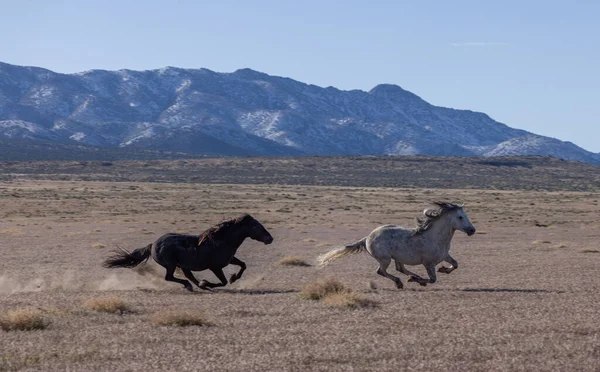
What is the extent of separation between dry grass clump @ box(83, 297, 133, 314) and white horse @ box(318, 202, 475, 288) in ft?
19.4

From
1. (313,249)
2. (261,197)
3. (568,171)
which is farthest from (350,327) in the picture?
(568,171)

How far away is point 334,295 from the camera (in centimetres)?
1666

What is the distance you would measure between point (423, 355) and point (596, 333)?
295 centimetres

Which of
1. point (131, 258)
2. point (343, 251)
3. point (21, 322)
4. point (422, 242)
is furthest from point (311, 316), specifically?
point (131, 258)

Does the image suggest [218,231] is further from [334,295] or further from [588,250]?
[588,250]

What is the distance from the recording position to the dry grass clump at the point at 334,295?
16203mm

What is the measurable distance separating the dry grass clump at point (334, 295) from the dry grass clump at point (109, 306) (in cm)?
327

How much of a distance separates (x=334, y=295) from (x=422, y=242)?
3775 millimetres

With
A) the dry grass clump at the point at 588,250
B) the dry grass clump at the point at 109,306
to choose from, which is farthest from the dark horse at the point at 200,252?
the dry grass clump at the point at 588,250

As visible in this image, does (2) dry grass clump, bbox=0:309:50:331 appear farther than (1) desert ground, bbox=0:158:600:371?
Yes

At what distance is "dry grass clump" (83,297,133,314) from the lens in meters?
15.7

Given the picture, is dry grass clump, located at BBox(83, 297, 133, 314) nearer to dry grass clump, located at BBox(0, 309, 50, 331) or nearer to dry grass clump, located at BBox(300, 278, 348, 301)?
dry grass clump, located at BBox(0, 309, 50, 331)

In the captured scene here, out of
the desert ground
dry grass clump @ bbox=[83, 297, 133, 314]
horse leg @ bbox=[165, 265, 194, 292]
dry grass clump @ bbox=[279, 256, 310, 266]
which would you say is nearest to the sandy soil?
the desert ground

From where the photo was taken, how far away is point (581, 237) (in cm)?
4084
